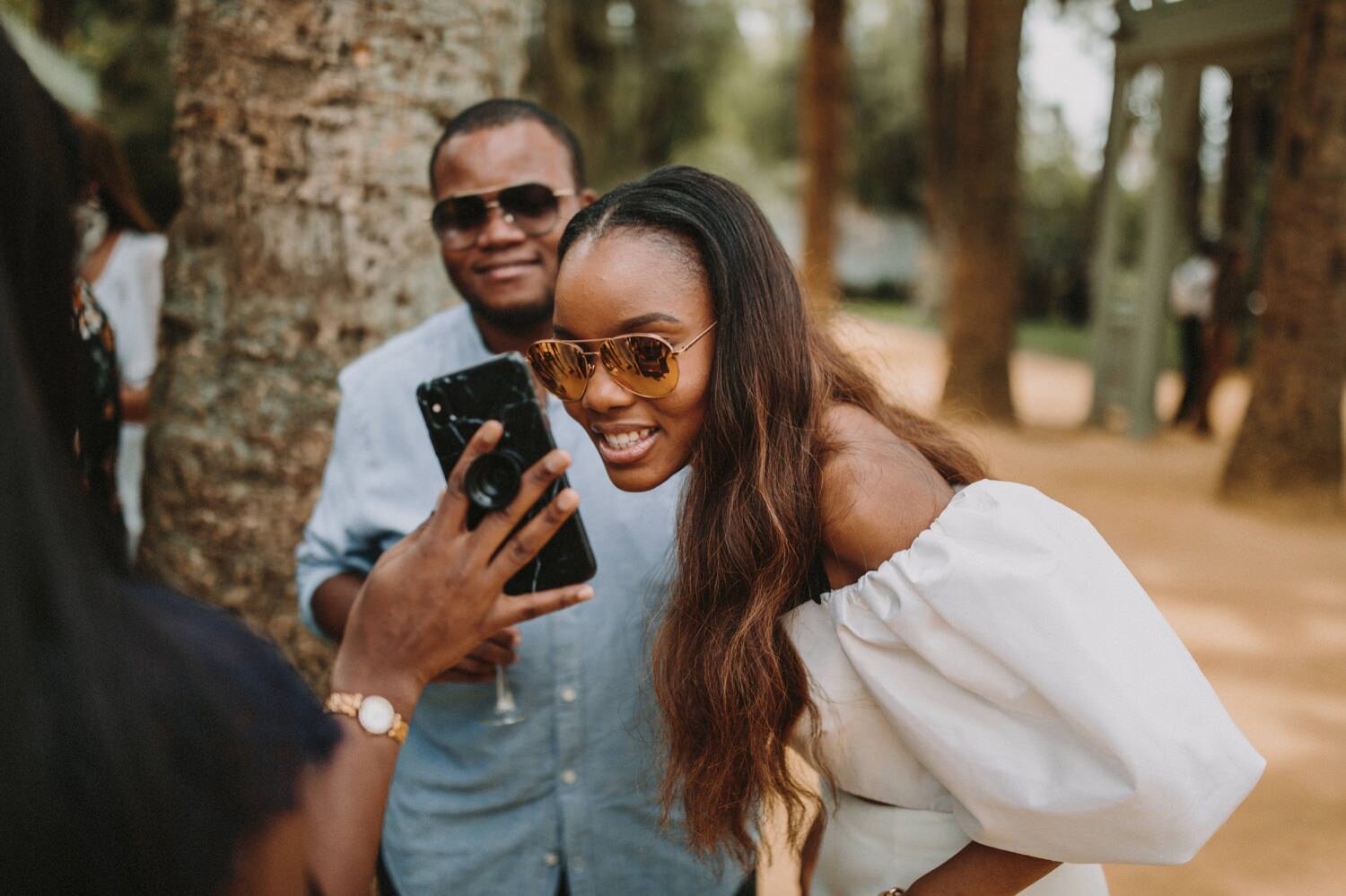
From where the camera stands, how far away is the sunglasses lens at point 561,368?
62.6 inches

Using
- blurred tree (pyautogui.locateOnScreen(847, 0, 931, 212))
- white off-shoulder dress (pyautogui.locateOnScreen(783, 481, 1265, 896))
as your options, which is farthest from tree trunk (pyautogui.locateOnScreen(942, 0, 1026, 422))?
blurred tree (pyautogui.locateOnScreen(847, 0, 931, 212))

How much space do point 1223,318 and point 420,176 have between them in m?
10.8

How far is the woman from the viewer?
1.33 m

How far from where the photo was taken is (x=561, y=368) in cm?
163

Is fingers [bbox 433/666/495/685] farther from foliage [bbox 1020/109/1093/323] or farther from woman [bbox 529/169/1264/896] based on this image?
foliage [bbox 1020/109/1093/323]

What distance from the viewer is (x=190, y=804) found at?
0.87 metres

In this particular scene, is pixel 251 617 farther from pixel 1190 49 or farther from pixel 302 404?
pixel 1190 49

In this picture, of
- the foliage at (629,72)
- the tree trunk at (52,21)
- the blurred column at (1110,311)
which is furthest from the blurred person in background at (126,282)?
the blurred column at (1110,311)

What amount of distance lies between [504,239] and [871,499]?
3.86 feet

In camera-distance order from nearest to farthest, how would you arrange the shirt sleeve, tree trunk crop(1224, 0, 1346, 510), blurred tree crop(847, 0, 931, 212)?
the shirt sleeve < tree trunk crop(1224, 0, 1346, 510) < blurred tree crop(847, 0, 931, 212)

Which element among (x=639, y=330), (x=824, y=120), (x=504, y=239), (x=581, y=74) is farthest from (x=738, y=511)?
(x=581, y=74)

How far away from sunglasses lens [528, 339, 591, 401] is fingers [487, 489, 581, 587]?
209mm

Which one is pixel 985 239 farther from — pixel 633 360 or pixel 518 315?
pixel 633 360

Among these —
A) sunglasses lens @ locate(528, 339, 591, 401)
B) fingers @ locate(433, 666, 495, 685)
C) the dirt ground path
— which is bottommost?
the dirt ground path
